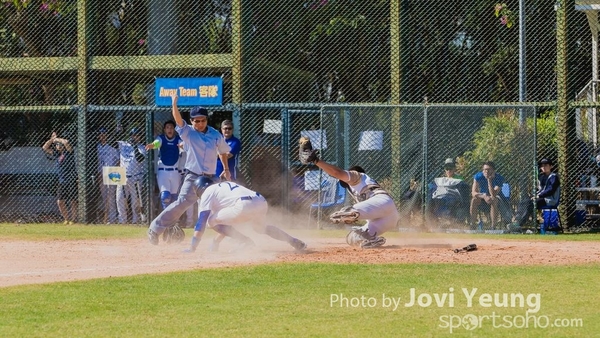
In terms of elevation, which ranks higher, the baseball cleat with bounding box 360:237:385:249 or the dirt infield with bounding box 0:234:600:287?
the baseball cleat with bounding box 360:237:385:249

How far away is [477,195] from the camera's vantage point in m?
17.2

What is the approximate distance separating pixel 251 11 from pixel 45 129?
17.8 ft

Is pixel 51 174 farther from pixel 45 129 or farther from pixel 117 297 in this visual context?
pixel 117 297

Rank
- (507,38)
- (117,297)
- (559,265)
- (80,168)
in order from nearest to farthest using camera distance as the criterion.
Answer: (117,297)
(559,265)
(80,168)
(507,38)

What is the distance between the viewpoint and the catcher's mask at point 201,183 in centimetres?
1317

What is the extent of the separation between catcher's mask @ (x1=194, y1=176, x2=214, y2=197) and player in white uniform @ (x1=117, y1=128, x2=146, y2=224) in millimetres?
6162

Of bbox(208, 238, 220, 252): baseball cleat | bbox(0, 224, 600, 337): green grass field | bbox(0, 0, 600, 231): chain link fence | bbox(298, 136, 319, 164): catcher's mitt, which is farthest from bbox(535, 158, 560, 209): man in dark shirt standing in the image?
bbox(208, 238, 220, 252): baseball cleat

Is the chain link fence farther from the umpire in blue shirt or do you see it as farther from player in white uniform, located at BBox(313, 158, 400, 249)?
the umpire in blue shirt

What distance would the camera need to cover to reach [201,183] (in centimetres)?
1321

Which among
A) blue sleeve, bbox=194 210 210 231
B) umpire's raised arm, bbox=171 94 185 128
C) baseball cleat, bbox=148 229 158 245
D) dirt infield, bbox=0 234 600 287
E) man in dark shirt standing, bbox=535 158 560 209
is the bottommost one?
dirt infield, bbox=0 234 600 287

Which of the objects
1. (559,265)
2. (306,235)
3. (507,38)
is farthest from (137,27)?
→ (559,265)

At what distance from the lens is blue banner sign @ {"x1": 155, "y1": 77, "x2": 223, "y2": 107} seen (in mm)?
18953

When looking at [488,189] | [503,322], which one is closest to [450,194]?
[488,189]

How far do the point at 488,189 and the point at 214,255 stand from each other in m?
6.25
